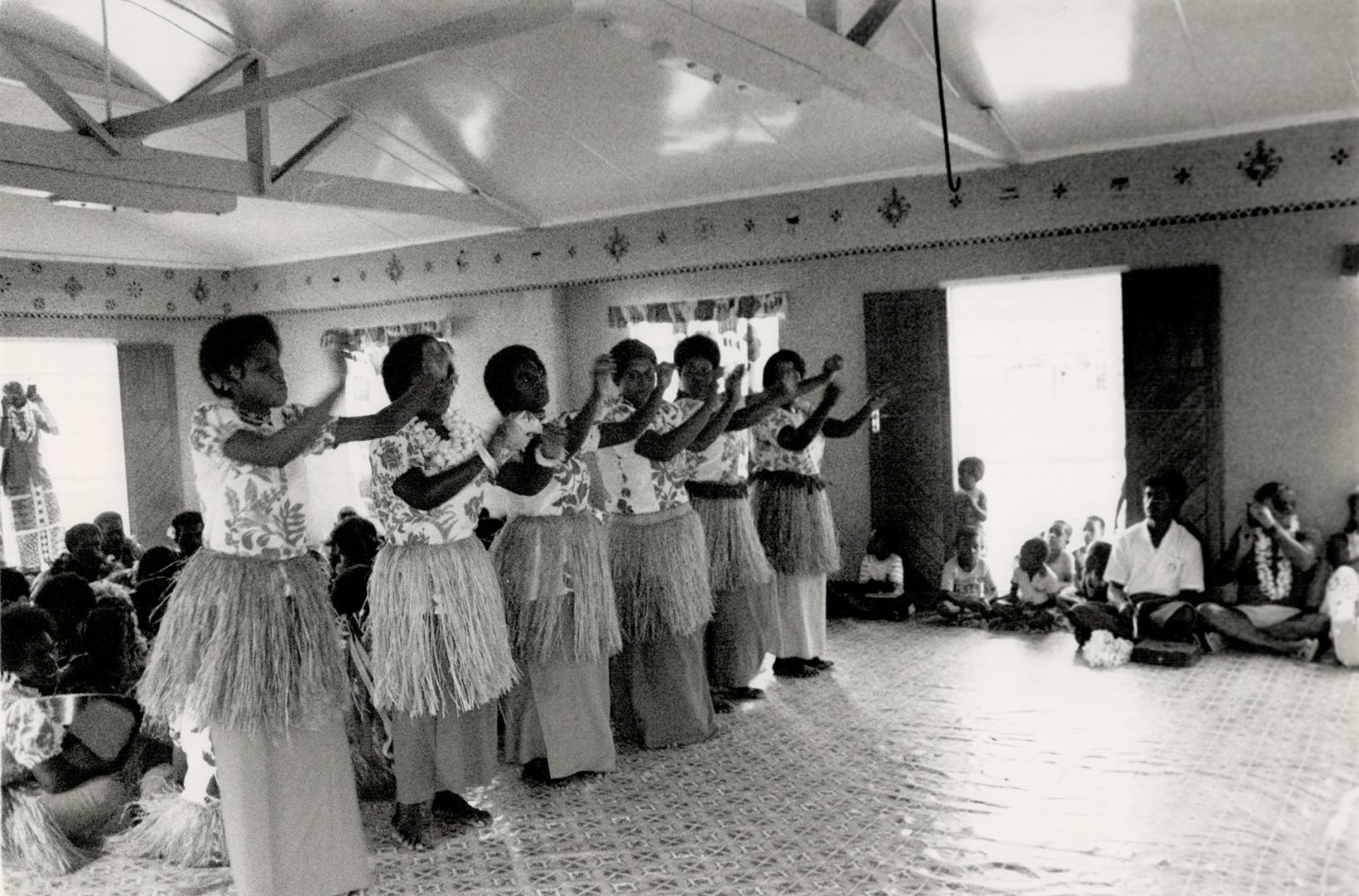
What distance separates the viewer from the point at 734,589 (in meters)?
4.26

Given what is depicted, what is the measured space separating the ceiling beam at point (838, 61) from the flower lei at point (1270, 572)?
2.26 metres

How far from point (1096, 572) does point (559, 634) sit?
316 cm

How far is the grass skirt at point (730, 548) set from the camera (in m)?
4.22

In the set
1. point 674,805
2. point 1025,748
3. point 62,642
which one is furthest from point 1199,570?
point 62,642

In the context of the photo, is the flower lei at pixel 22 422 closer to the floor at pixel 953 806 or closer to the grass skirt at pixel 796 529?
the floor at pixel 953 806

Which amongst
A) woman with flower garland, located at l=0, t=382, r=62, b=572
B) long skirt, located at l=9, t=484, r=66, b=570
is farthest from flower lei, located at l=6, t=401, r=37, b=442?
long skirt, located at l=9, t=484, r=66, b=570

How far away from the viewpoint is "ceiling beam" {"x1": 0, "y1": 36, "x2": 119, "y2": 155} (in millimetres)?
4133

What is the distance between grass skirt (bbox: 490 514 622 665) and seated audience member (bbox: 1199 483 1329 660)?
3109mm

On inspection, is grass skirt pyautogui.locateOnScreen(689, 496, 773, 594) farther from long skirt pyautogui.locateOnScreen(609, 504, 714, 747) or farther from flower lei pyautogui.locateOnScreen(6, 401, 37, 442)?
flower lei pyautogui.locateOnScreen(6, 401, 37, 442)

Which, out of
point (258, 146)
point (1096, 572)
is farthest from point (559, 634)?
point (1096, 572)

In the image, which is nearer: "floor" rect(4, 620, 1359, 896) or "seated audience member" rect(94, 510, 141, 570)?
"floor" rect(4, 620, 1359, 896)

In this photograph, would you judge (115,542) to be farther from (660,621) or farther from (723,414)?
(723,414)

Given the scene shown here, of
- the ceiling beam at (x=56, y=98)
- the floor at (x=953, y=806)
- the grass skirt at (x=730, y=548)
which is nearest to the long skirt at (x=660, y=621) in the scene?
the floor at (x=953, y=806)

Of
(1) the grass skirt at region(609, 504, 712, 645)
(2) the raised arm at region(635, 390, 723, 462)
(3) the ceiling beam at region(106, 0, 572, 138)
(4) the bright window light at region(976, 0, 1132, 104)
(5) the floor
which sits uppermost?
(4) the bright window light at region(976, 0, 1132, 104)
